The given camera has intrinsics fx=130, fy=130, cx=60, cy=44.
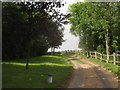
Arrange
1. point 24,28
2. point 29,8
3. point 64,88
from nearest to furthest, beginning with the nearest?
point 64,88, point 24,28, point 29,8

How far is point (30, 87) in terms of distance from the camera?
8406 mm

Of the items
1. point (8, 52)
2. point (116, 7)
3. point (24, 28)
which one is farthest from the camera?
point (8, 52)

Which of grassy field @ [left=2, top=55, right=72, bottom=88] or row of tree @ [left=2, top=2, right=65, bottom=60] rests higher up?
row of tree @ [left=2, top=2, right=65, bottom=60]

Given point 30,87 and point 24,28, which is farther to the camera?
point 24,28

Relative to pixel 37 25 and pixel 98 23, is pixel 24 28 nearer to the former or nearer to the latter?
pixel 37 25

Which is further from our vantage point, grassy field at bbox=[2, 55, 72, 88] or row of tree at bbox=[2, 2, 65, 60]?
row of tree at bbox=[2, 2, 65, 60]

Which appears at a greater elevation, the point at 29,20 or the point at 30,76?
the point at 29,20

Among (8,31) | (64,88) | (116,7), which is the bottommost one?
(64,88)

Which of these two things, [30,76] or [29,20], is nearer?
[30,76]

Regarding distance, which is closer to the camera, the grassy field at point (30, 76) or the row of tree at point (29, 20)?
the grassy field at point (30, 76)

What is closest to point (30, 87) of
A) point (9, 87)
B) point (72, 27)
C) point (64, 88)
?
point (9, 87)

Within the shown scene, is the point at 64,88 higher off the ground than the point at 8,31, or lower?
lower

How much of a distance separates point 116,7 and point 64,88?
1838 centimetres

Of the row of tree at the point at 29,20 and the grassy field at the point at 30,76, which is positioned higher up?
the row of tree at the point at 29,20
